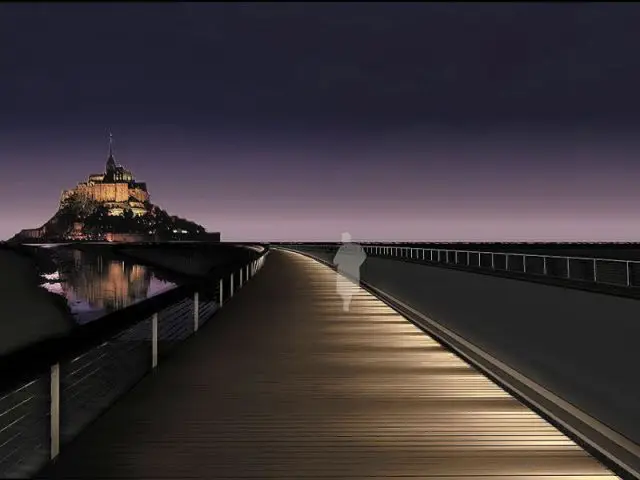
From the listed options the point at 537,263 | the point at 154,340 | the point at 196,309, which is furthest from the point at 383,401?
the point at 537,263

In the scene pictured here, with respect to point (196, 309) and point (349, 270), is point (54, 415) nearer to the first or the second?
point (196, 309)

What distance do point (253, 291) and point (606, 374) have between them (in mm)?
24041

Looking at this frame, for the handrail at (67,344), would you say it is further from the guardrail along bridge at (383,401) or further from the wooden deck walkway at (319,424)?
the wooden deck walkway at (319,424)

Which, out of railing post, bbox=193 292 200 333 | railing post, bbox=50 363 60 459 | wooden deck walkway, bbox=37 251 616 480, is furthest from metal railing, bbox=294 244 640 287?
railing post, bbox=50 363 60 459

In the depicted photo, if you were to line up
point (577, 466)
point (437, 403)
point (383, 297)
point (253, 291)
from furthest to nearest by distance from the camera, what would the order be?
1. point (253, 291)
2. point (383, 297)
3. point (437, 403)
4. point (577, 466)

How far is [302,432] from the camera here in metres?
7.94

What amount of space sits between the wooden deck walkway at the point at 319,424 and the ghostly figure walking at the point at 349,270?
38.5 ft

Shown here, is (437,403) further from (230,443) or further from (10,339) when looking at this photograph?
(10,339)

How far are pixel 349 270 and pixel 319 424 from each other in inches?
1408

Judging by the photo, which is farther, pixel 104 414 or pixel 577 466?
pixel 104 414

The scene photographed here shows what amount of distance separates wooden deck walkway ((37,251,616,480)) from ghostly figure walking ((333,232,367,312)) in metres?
11.7

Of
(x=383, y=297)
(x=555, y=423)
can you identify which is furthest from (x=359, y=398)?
(x=383, y=297)

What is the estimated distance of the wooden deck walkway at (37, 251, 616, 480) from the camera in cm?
664

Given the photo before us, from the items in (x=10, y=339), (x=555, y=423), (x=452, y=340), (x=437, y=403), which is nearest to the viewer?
(x=555, y=423)
